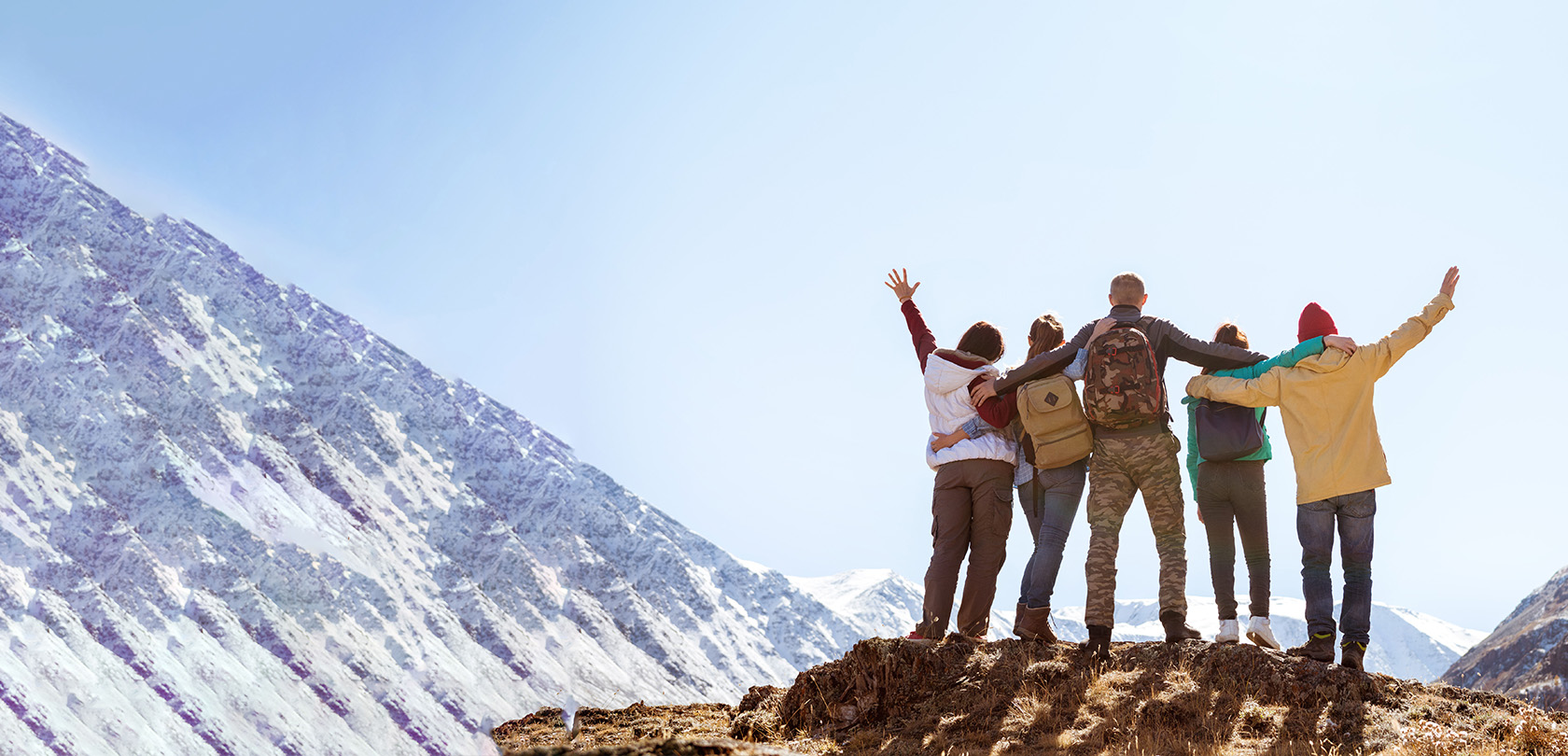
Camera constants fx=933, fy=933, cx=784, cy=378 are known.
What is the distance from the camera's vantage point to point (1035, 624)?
7992mm

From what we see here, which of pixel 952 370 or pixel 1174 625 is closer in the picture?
pixel 1174 625

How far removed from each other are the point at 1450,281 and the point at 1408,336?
58 centimetres

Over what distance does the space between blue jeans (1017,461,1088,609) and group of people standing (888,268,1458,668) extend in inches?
0.5

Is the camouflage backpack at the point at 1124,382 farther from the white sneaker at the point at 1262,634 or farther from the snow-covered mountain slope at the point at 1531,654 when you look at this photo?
the snow-covered mountain slope at the point at 1531,654

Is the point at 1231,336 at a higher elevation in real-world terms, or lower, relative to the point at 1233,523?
higher

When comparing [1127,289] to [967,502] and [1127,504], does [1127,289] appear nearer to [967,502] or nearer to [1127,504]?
[1127,504]

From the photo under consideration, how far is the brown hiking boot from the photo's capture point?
26.1ft

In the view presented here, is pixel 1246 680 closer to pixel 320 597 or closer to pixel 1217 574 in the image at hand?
pixel 1217 574

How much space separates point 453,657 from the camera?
162 meters

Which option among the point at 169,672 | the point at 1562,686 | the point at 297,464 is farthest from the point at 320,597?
the point at 1562,686

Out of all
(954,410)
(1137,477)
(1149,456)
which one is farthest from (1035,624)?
(954,410)

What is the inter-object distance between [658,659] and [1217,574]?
618 ft

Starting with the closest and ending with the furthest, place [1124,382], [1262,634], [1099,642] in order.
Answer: [1124,382], [1099,642], [1262,634]

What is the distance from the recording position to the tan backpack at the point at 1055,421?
768cm
